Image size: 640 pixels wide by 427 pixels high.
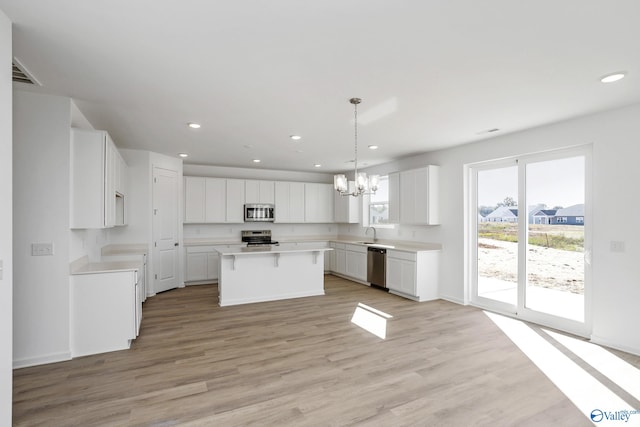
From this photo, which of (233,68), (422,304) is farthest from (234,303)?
(233,68)

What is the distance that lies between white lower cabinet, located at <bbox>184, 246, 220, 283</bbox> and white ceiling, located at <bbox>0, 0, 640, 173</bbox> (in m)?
3.24

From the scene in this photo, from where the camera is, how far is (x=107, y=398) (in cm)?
260

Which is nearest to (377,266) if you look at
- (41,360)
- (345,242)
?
(345,242)

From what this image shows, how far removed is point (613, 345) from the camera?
11.7ft

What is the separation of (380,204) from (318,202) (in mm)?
1669

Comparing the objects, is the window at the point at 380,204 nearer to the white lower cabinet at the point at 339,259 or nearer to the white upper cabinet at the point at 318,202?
the white lower cabinet at the point at 339,259

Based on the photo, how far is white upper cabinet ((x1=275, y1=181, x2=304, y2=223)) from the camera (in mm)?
7902

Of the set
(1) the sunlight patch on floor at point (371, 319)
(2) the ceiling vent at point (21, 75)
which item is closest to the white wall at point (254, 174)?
(1) the sunlight patch on floor at point (371, 319)

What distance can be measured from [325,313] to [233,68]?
3555 millimetres

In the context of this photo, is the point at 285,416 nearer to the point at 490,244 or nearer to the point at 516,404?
the point at 516,404

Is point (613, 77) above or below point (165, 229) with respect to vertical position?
above

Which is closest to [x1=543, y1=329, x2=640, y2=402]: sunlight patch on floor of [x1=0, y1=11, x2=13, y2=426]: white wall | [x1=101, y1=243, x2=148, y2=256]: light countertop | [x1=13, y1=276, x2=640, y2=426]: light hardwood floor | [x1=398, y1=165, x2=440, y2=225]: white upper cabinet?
[x1=13, y1=276, x2=640, y2=426]: light hardwood floor

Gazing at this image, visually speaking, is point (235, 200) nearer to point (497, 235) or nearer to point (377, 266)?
point (377, 266)

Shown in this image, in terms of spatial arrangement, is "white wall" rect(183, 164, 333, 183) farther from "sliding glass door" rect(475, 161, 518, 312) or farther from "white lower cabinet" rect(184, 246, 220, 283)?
"sliding glass door" rect(475, 161, 518, 312)
